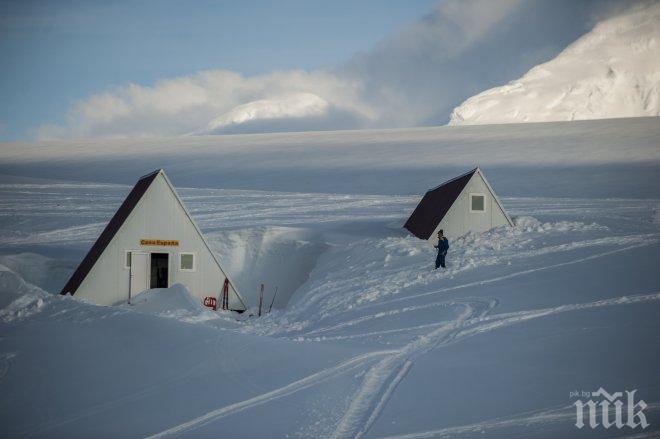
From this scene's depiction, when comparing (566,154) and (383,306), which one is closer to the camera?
(383,306)

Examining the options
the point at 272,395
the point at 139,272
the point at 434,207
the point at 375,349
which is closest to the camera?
the point at 272,395

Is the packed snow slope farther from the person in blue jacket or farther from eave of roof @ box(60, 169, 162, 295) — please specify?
eave of roof @ box(60, 169, 162, 295)

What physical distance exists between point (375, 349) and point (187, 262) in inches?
444

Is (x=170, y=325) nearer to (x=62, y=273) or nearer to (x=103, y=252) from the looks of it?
(x=103, y=252)

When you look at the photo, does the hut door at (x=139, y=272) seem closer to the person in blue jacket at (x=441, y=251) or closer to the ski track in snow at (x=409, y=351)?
the person in blue jacket at (x=441, y=251)

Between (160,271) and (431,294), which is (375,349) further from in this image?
(160,271)

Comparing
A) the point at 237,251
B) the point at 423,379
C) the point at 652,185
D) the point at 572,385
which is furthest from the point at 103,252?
the point at 652,185

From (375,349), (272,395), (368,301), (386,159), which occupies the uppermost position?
(386,159)

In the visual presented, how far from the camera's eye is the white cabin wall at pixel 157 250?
24.0 meters

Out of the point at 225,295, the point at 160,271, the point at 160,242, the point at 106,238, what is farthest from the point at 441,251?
the point at 106,238

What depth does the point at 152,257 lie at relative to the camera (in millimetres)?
24812

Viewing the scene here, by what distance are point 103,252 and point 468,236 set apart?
12.3 m

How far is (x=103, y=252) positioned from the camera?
2402cm

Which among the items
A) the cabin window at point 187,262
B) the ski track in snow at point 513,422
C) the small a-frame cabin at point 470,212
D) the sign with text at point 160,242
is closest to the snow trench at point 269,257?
the cabin window at point 187,262
